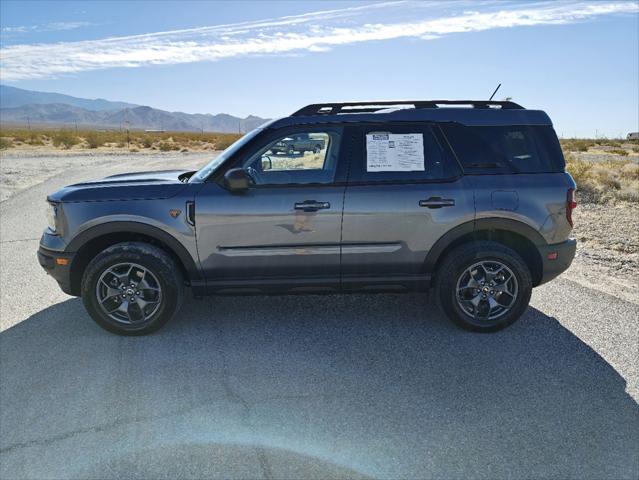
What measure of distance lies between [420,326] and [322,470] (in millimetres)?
2172

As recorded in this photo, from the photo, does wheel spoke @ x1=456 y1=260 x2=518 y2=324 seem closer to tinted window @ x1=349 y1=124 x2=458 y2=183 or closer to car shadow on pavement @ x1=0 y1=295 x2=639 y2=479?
car shadow on pavement @ x1=0 y1=295 x2=639 y2=479

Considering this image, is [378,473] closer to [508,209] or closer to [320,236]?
[320,236]

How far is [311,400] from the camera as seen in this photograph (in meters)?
3.42

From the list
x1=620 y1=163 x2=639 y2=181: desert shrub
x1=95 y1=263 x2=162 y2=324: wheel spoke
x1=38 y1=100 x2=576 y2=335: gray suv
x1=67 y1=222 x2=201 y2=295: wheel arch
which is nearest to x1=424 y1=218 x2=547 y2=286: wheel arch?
x1=38 y1=100 x2=576 y2=335: gray suv

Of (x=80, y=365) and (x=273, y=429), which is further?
(x=80, y=365)

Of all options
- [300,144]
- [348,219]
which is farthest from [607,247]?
[300,144]

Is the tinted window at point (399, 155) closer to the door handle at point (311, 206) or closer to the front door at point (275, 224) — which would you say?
the front door at point (275, 224)

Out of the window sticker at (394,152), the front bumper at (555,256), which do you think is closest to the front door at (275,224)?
the window sticker at (394,152)

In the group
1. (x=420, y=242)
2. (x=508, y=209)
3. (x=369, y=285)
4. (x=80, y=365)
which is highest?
(x=508, y=209)

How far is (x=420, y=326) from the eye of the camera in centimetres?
466

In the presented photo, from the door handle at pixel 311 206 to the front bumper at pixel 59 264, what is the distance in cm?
200

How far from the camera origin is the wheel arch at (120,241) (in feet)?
14.3

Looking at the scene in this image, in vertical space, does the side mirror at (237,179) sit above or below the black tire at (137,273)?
above

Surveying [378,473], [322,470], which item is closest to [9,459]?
[322,470]
